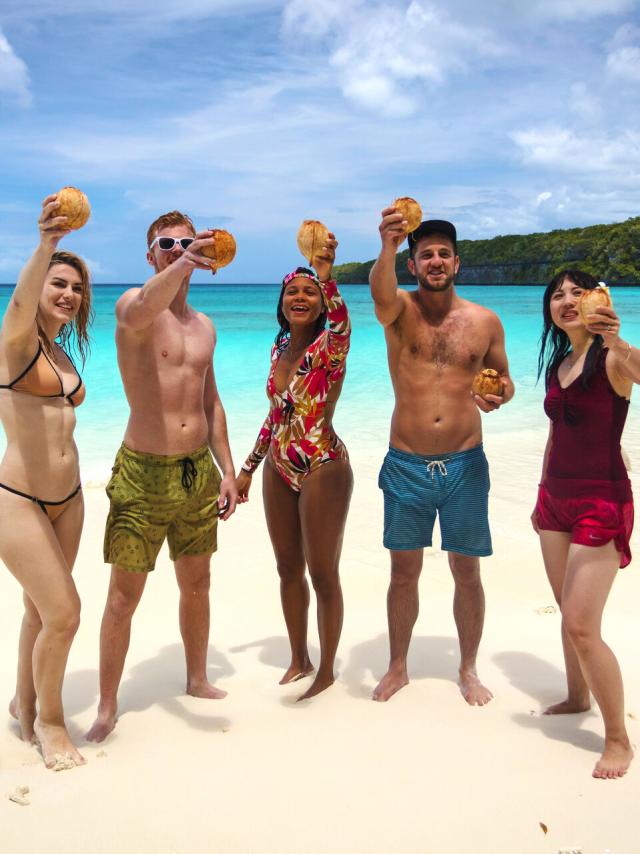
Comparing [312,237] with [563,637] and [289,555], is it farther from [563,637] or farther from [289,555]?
[563,637]

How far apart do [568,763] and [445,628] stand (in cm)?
173

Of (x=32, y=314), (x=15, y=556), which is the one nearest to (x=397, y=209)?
(x=32, y=314)

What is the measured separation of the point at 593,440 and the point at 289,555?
1.62 m

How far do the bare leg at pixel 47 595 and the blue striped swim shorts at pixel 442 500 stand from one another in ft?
5.18

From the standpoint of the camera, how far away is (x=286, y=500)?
4.10m

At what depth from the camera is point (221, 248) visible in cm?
349

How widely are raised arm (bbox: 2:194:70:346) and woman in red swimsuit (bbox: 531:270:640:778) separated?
211 centimetres

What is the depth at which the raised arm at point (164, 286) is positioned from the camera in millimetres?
3377

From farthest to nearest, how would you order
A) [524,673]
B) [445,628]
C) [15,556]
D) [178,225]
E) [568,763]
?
[445,628], [524,673], [178,225], [568,763], [15,556]

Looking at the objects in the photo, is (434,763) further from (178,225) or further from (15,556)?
(178,225)

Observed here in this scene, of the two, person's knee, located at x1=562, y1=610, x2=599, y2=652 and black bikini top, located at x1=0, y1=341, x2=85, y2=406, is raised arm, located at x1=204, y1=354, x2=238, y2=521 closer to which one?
black bikini top, located at x1=0, y1=341, x2=85, y2=406

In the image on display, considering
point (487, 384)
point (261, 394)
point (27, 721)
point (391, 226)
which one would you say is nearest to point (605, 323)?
point (487, 384)

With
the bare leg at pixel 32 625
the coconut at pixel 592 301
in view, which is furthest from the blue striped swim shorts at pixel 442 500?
the bare leg at pixel 32 625

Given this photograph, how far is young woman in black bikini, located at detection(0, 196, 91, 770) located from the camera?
326cm
